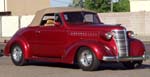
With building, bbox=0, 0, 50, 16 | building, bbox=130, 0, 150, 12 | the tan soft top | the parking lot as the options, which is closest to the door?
the tan soft top

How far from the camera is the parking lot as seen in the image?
590 inches

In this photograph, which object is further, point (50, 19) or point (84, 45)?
point (50, 19)

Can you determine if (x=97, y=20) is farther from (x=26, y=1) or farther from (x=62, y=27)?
(x=26, y=1)

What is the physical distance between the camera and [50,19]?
17656 mm

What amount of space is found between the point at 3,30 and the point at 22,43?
3929cm

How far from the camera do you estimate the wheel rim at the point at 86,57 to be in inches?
626

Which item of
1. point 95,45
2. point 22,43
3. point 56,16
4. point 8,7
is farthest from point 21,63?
point 8,7

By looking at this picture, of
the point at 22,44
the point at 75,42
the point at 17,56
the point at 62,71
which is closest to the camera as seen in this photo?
the point at 62,71

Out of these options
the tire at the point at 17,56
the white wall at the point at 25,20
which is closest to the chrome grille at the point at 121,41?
Result: the tire at the point at 17,56

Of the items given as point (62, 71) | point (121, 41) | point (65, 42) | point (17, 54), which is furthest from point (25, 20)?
point (121, 41)

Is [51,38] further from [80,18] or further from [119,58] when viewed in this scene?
[119,58]

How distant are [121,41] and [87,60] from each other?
109cm

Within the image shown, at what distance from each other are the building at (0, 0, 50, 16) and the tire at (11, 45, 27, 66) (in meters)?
52.4

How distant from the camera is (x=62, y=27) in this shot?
16.8 meters
